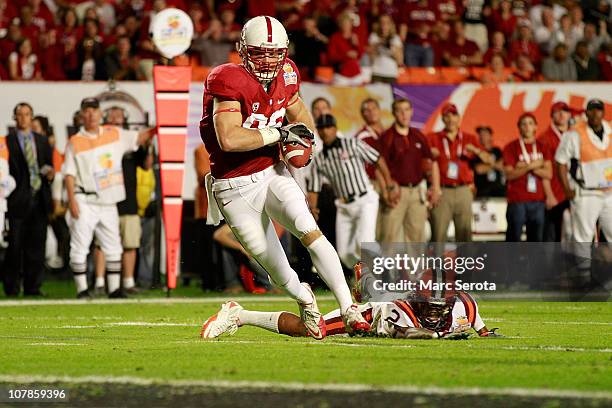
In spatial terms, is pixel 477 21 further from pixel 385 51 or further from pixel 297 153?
pixel 297 153

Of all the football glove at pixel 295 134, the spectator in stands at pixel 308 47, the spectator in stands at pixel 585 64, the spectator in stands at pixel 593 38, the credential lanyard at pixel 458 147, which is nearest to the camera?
the football glove at pixel 295 134

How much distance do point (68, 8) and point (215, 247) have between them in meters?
5.75

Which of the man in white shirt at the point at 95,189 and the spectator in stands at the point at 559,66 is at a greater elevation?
the spectator in stands at the point at 559,66

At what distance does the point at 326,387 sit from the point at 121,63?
37.6ft

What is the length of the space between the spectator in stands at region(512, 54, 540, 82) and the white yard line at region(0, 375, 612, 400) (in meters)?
12.2

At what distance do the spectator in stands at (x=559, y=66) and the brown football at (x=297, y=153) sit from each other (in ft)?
34.3

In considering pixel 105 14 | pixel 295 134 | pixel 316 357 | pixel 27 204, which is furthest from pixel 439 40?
pixel 316 357

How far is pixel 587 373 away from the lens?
19.3ft

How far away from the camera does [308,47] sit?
16875mm

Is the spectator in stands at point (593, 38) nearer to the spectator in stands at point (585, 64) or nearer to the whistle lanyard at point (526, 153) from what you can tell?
the spectator in stands at point (585, 64)

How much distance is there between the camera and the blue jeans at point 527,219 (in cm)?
1360

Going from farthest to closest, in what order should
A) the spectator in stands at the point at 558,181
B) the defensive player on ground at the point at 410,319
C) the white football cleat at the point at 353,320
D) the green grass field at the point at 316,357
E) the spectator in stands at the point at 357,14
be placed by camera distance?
the spectator in stands at the point at 357,14 → the spectator in stands at the point at 558,181 → the defensive player on ground at the point at 410,319 → the white football cleat at the point at 353,320 → the green grass field at the point at 316,357

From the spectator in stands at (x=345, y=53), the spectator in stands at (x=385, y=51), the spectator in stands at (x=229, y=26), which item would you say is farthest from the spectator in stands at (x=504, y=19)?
the spectator in stands at (x=229, y=26)

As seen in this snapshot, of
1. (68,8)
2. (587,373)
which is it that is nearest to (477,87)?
(68,8)
